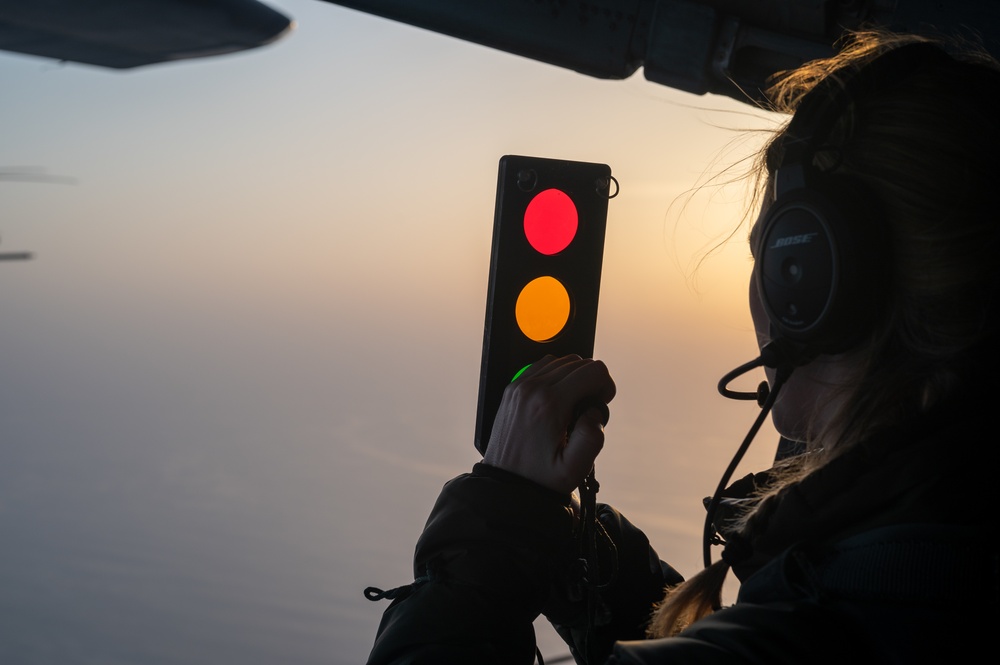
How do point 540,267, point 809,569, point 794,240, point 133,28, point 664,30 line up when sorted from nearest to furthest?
1. point 809,569
2. point 794,240
3. point 540,267
4. point 664,30
5. point 133,28

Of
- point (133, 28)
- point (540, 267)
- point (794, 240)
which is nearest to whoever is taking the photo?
point (794, 240)

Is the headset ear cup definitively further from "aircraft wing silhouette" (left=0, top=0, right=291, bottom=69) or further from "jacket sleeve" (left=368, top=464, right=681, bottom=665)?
"aircraft wing silhouette" (left=0, top=0, right=291, bottom=69)

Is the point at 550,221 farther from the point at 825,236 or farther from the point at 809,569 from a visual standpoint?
the point at 809,569

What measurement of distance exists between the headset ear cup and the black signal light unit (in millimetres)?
207

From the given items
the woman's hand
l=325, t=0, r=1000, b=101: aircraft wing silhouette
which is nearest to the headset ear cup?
the woman's hand

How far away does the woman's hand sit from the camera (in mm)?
651

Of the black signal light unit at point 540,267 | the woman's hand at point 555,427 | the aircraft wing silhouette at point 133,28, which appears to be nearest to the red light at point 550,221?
the black signal light unit at point 540,267

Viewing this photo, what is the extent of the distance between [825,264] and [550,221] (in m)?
0.28

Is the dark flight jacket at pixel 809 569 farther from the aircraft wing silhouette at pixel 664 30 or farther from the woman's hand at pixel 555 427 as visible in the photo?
the aircraft wing silhouette at pixel 664 30

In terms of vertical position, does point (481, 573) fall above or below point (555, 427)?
below

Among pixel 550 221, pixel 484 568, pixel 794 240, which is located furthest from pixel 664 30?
pixel 484 568

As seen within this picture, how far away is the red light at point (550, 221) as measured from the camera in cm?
74

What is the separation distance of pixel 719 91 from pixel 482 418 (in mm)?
1380

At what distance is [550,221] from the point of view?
2.46ft
